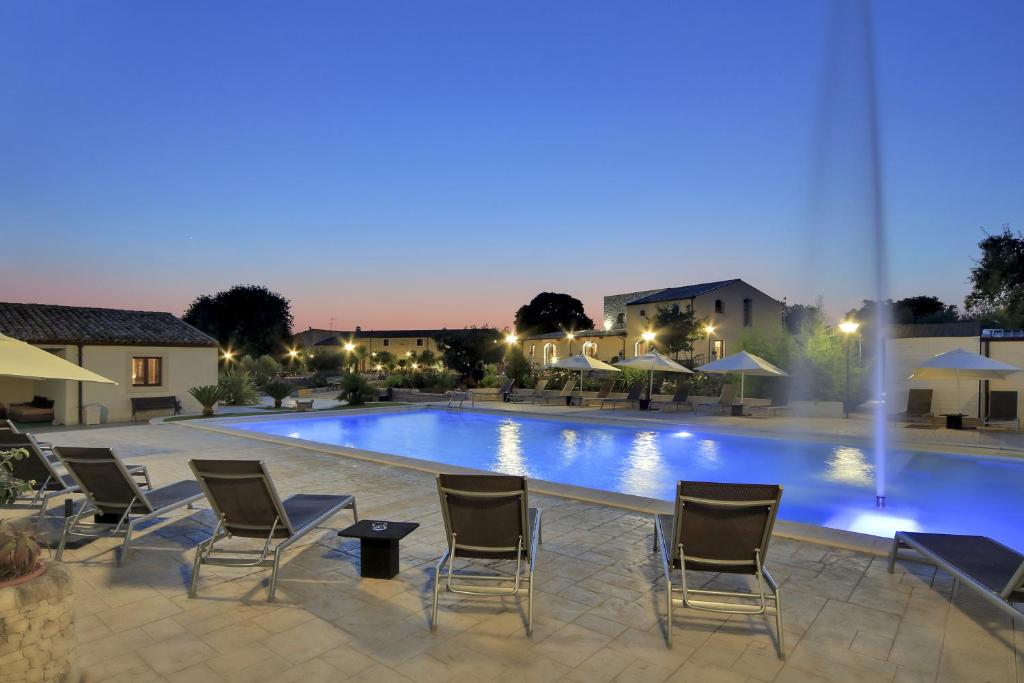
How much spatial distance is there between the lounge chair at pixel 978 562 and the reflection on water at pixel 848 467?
19.2ft

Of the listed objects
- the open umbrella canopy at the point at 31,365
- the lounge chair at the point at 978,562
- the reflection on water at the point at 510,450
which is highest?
the open umbrella canopy at the point at 31,365

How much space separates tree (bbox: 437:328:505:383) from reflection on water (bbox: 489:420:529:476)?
11643mm

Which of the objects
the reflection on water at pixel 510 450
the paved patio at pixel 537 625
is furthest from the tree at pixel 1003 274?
the paved patio at pixel 537 625

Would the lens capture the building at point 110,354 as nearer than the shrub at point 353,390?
Yes

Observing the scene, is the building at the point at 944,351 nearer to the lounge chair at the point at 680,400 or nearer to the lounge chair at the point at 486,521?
the lounge chair at the point at 680,400

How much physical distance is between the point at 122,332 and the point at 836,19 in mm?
20253

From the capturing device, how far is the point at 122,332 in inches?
700

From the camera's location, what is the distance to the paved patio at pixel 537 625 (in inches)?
117

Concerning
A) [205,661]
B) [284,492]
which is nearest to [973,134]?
[284,492]

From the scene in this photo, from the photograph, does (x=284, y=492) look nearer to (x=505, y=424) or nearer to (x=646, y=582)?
(x=646, y=582)

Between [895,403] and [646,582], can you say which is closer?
[646,582]

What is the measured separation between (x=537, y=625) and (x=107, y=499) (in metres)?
4.06

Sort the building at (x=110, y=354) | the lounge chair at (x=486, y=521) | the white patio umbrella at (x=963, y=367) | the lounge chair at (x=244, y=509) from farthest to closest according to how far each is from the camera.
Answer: the building at (x=110, y=354) < the white patio umbrella at (x=963, y=367) < the lounge chair at (x=244, y=509) < the lounge chair at (x=486, y=521)

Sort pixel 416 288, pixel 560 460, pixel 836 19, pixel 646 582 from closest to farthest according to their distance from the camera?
pixel 646 582 < pixel 836 19 < pixel 560 460 < pixel 416 288
